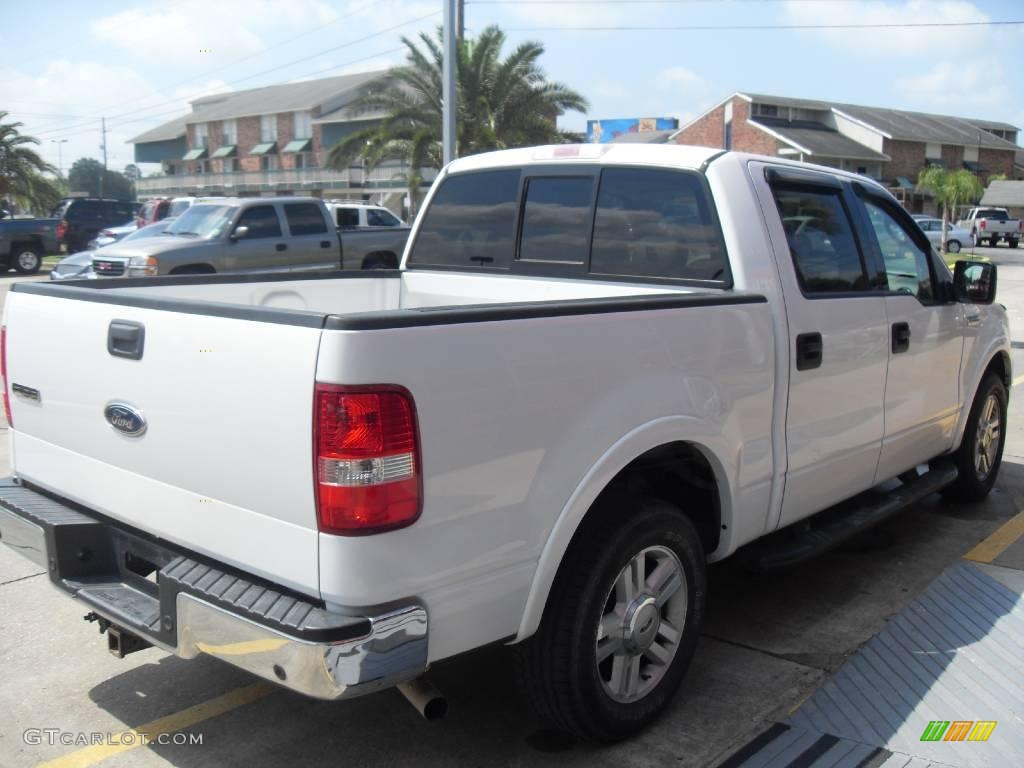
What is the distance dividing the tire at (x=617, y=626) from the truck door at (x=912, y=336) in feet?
5.55

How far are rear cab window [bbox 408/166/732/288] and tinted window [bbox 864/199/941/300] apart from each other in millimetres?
1165

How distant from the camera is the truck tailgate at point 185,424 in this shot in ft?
7.86

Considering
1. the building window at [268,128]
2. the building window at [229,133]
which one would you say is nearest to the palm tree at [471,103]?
the building window at [268,128]

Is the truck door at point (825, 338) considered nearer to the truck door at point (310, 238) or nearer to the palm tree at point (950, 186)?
the truck door at point (310, 238)

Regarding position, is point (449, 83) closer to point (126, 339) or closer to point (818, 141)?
point (126, 339)

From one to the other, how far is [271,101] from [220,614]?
63606 mm

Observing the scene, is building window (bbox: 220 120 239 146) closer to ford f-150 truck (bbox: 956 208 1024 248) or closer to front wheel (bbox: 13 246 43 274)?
front wheel (bbox: 13 246 43 274)

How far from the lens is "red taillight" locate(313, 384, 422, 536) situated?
2299 millimetres

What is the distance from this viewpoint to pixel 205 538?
2650 millimetres

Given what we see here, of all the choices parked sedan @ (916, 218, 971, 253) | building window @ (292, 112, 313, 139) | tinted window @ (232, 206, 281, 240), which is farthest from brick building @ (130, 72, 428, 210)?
tinted window @ (232, 206, 281, 240)

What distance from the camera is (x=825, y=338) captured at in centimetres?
384

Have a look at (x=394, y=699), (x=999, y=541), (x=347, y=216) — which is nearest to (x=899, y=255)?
(x=999, y=541)

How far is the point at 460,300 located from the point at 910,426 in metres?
2.27

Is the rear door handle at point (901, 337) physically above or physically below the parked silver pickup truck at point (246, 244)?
below
